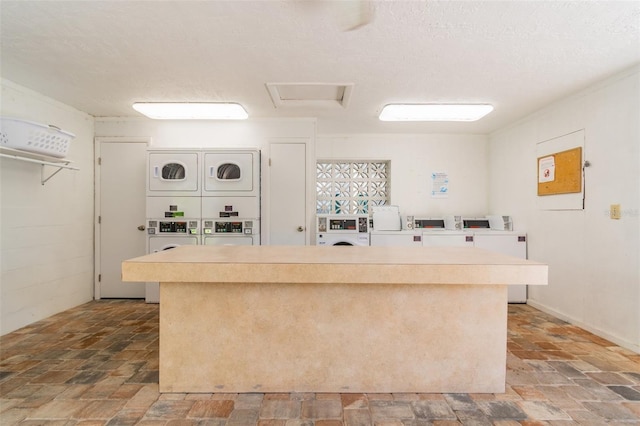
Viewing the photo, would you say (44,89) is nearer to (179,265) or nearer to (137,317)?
(137,317)

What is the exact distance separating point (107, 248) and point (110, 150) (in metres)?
1.48

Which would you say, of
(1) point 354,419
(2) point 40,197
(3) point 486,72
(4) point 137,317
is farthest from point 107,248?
(3) point 486,72

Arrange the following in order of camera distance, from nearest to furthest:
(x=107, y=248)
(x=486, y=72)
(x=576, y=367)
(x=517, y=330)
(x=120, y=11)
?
(x=120, y=11) < (x=576, y=367) < (x=486, y=72) < (x=517, y=330) < (x=107, y=248)

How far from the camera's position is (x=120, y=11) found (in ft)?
7.17

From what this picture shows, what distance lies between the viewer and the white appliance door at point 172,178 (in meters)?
4.39

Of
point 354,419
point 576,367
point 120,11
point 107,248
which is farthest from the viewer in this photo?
point 107,248

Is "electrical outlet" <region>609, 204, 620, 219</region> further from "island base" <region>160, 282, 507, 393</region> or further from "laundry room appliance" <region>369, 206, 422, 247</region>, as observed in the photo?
"laundry room appliance" <region>369, 206, 422, 247</region>


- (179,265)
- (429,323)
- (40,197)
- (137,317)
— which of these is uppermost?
(40,197)

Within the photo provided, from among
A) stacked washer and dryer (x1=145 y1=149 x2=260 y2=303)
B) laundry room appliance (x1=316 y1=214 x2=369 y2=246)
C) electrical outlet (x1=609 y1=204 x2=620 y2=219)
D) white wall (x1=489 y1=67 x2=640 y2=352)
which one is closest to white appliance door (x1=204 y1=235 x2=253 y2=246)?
stacked washer and dryer (x1=145 y1=149 x2=260 y2=303)

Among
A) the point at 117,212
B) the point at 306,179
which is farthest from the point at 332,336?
the point at 117,212

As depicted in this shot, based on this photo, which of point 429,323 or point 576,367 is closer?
point 429,323

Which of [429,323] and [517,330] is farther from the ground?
[429,323]

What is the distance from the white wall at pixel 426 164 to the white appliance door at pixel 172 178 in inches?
91.9

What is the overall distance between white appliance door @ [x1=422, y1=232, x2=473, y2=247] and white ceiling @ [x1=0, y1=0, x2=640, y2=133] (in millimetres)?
1953
